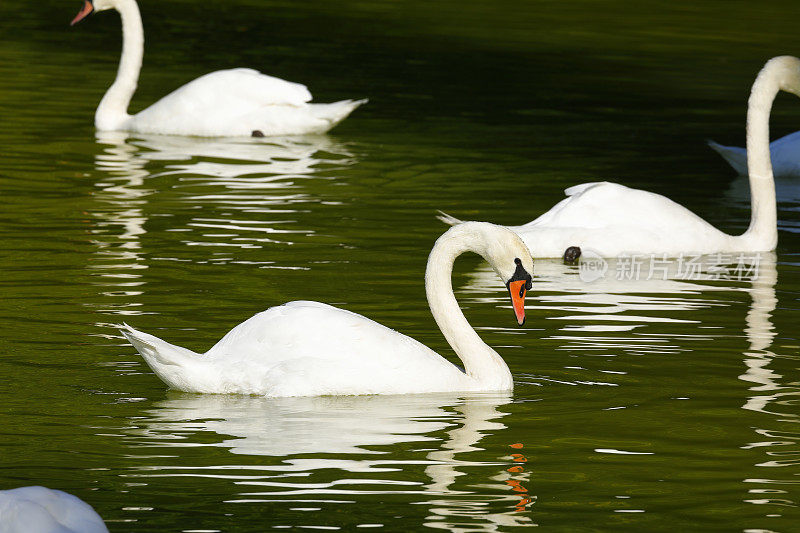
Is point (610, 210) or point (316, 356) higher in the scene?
point (610, 210)

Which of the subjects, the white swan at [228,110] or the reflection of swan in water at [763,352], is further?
the white swan at [228,110]

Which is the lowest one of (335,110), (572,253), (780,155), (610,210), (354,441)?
(354,441)

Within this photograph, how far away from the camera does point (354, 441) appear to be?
7.20 m

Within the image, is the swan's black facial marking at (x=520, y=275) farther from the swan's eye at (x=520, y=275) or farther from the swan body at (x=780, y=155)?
the swan body at (x=780, y=155)

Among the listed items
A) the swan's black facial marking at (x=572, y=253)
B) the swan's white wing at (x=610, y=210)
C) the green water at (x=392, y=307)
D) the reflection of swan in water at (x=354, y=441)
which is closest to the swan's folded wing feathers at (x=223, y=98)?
the green water at (x=392, y=307)

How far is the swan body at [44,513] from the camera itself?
4.86 m

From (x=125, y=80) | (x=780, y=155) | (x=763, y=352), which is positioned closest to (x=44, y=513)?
(x=763, y=352)

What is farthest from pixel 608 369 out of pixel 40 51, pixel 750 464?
pixel 40 51

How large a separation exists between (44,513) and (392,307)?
524 cm

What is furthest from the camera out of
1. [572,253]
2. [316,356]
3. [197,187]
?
[197,187]

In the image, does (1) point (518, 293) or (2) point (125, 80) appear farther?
(2) point (125, 80)

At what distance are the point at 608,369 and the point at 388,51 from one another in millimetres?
16249

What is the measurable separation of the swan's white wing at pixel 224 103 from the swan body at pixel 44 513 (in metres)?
12.4

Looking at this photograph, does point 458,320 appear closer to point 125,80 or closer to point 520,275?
point 520,275
